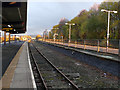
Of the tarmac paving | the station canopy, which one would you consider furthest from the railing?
the tarmac paving

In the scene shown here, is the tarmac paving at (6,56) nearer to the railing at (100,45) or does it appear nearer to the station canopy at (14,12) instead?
the station canopy at (14,12)

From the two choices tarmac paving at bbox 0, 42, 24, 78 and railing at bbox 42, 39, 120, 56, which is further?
railing at bbox 42, 39, 120, 56

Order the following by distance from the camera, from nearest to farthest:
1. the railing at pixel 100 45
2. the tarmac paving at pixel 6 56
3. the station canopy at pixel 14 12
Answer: the tarmac paving at pixel 6 56 → the railing at pixel 100 45 → the station canopy at pixel 14 12

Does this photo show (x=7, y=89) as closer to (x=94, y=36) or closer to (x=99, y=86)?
(x=99, y=86)

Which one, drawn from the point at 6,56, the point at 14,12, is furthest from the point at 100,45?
the point at 14,12

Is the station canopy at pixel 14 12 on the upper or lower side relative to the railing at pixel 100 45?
upper

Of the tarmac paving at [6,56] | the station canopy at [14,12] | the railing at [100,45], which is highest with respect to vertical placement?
the station canopy at [14,12]

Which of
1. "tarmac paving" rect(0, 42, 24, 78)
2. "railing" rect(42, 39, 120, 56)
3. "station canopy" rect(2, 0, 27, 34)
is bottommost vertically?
"tarmac paving" rect(0, 42, 24, 78)

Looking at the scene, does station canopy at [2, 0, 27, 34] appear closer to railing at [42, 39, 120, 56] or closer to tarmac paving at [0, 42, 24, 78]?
tarmac paving at [0, 42, 24, 78]

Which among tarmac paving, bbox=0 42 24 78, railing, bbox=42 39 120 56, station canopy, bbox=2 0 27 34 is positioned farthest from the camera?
station canopy, bbox=2 0 27 34

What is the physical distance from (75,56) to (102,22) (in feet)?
91.9

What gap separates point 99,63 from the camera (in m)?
11.6

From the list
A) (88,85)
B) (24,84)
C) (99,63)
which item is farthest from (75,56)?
(24,84)

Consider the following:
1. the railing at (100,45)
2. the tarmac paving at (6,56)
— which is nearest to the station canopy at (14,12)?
the tarmac paving at (6,56)
